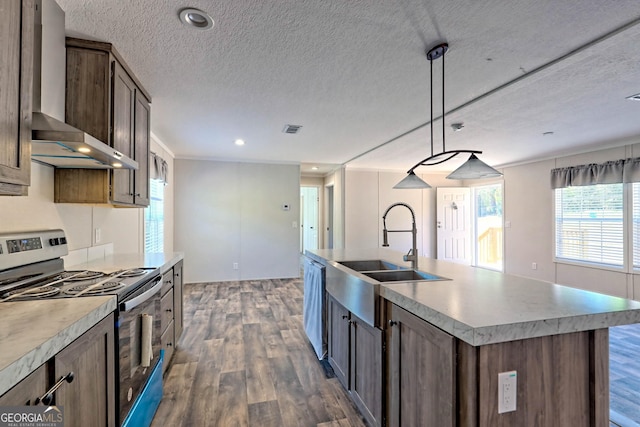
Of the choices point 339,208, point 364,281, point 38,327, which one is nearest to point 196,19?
point 38,327

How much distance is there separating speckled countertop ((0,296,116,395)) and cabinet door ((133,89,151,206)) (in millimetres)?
1485

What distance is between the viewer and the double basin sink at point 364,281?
1.64m

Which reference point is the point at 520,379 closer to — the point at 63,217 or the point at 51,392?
the point at 51,392

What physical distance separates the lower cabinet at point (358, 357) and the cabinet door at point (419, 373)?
0.36 ft

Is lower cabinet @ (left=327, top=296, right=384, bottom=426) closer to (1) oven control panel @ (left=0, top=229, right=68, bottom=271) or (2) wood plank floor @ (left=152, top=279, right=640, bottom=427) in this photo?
(2) wood plank floor @ (left=152, top=279, right=640, bottom=427)

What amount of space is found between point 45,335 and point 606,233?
252 inches

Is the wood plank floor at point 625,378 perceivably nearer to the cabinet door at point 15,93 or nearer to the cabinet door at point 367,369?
the cabinet door at point 367,369

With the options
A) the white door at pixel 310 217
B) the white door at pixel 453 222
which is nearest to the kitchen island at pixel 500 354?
the white door at pixel 453 222

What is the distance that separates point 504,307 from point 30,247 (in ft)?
7.80

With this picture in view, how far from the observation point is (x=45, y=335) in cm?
90

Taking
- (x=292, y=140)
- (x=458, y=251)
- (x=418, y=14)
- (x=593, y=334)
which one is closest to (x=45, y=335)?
(x=593, y=334)

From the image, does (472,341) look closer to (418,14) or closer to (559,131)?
(418,14)

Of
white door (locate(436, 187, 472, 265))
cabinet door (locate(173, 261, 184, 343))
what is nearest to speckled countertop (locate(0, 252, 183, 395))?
cabinet door (locate(173, 261, 184, 343))

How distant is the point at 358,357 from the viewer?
1.88m
